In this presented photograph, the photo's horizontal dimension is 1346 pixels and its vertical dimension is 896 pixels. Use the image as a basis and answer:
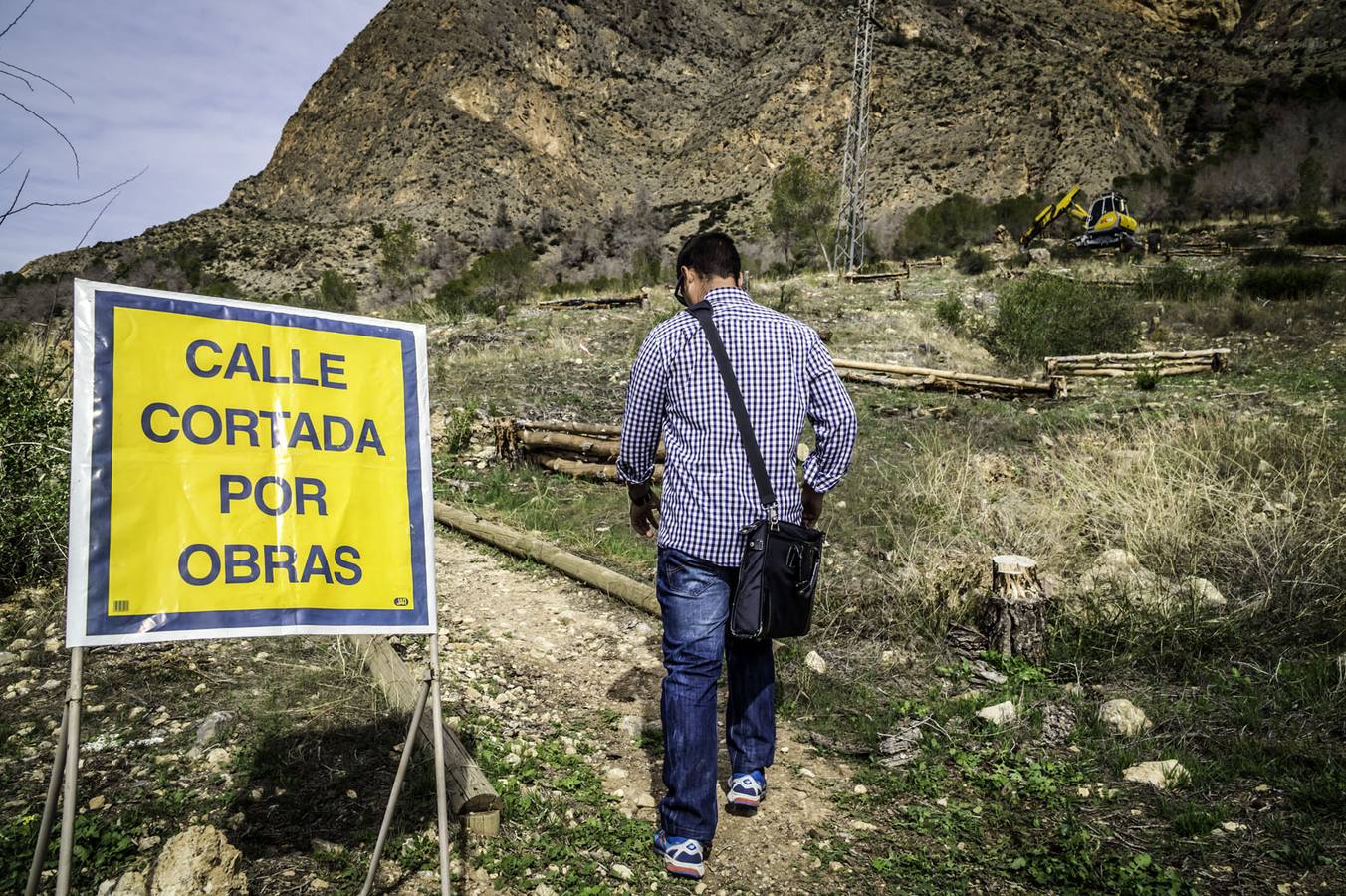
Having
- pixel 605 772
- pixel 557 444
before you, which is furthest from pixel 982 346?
pixel 605 772

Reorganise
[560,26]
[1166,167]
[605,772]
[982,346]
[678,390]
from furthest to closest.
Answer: [560,26]
[1166,167]
[982,346]
[605,772]
[678,390]

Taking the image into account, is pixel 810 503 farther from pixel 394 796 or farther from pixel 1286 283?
pixel 1286 283

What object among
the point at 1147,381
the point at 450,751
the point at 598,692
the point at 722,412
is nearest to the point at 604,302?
the point at 1147,381

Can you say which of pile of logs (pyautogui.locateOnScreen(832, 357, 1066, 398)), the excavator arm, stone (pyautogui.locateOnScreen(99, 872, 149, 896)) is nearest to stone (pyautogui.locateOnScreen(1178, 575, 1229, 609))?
stone (pyautogui.locateOnScreen(99, 872, 149, 896))

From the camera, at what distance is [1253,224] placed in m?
31.6

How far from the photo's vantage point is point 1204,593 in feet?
13.1

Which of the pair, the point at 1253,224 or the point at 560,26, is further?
the point at 560,26

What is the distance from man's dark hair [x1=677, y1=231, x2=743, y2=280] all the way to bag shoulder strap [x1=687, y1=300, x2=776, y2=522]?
0.29 meters

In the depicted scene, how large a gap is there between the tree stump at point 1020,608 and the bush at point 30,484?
216 inches

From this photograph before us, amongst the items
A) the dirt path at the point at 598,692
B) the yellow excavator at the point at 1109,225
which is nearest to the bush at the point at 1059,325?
the dirt path at the point at 598,692

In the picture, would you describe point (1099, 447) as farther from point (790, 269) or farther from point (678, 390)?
point (790, 269)

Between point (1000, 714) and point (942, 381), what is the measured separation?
840cm

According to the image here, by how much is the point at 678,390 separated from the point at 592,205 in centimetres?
6130

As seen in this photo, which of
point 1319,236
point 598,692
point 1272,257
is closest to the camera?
point 598,692
